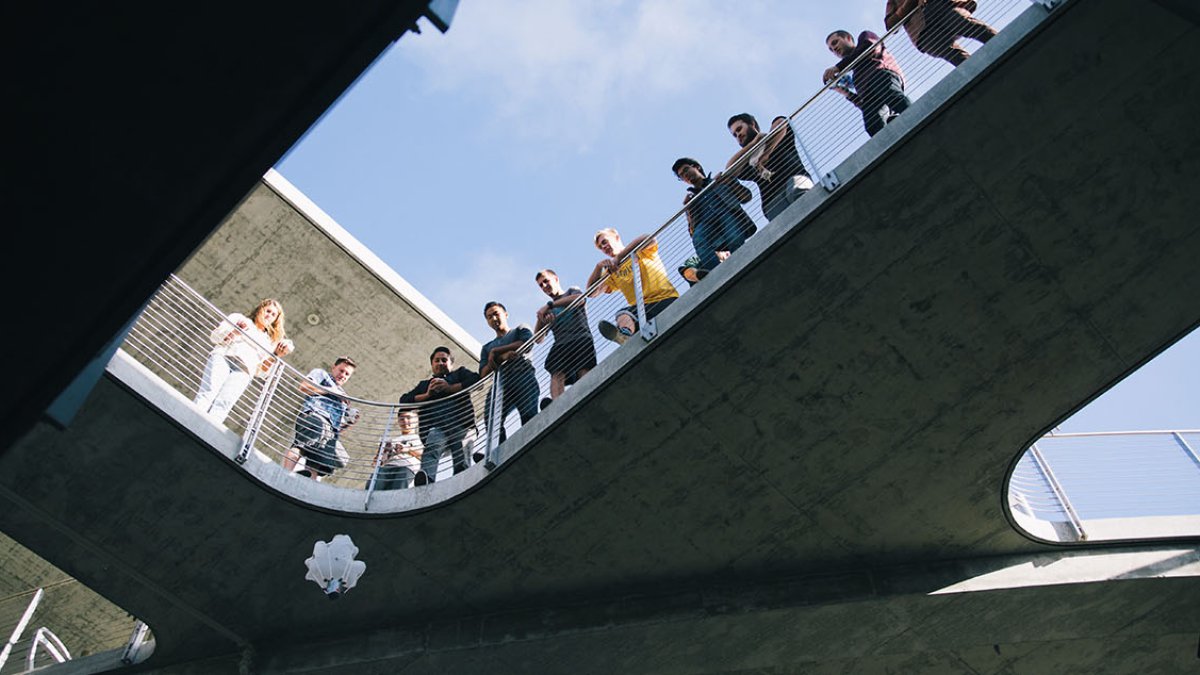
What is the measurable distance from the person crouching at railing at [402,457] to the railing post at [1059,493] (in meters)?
5.86

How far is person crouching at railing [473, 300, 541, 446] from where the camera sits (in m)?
9.07

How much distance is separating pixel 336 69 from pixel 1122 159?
6.33 metres

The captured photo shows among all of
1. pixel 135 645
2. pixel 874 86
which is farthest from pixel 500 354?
pixel 135 645

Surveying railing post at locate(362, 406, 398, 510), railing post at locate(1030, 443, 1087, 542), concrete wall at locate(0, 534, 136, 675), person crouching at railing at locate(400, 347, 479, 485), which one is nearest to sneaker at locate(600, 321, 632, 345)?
person crouching at railing at locate(400, 347, 479, 485)

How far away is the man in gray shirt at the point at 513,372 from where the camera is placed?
29.8 ft

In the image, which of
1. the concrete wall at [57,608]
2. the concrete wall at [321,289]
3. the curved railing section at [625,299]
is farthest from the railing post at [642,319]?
the concrete wall at [57,608]

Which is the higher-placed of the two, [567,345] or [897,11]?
[897,11]

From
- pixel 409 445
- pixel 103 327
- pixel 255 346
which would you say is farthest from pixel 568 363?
pixel 103 327

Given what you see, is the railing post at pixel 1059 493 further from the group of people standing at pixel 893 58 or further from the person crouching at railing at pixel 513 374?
the person crouching at railing at pixel 513 374

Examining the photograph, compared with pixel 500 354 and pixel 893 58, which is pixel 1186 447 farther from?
pixel 500 354

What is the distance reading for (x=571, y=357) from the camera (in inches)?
359

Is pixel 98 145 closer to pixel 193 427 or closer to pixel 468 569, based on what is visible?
pixel 193 427

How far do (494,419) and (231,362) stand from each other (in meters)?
2.62

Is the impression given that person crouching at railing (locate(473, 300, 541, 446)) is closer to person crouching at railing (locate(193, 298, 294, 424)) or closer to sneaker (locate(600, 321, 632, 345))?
sneaker (locate(600, 321, 632, 345))
